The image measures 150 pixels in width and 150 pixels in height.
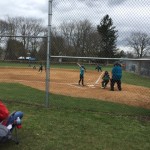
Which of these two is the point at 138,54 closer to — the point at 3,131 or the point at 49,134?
the point at 49,134

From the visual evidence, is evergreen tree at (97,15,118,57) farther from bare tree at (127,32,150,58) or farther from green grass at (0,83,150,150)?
green grass at (0,83,150,150)

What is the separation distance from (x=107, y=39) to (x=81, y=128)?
283cm

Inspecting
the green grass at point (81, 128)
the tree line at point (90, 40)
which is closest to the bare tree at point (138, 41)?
the tree line at point (90, 40)

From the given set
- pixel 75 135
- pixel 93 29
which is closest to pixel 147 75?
pixel 93 29

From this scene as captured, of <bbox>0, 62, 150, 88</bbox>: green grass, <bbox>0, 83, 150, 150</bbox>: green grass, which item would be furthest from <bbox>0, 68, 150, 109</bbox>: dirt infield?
<bbox>0, 83, 150, 150</bbox>: green grass

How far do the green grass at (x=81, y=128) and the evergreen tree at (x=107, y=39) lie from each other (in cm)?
157

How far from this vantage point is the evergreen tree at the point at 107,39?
8328mm

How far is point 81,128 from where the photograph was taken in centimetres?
686

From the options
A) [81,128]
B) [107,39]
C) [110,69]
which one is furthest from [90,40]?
[110,69]

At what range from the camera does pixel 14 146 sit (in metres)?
5.52

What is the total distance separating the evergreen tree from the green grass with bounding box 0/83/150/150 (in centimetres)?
157

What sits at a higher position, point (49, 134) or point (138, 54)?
point (138, 54)

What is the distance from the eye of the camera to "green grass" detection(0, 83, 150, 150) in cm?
578

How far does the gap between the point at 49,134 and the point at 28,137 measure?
45 centimetres
